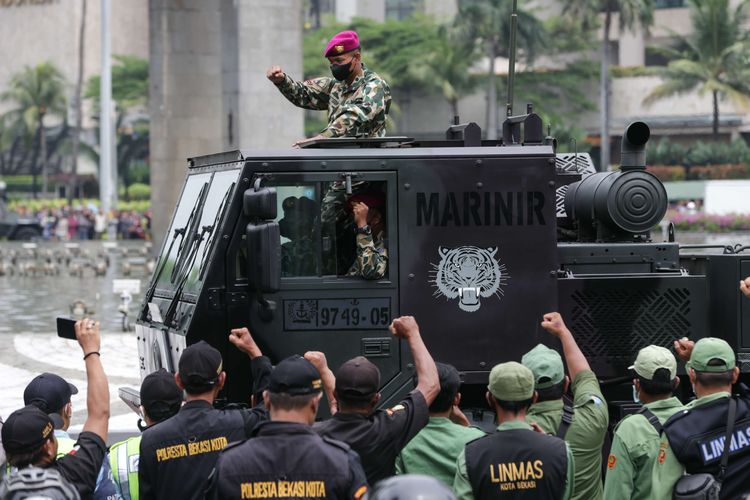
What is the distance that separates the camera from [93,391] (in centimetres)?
545

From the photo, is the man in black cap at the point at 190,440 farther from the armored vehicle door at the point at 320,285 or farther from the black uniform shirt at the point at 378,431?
the armored vehicle door at the point at 320,285

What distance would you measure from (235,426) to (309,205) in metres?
2.51

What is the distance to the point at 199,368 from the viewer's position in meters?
5.74

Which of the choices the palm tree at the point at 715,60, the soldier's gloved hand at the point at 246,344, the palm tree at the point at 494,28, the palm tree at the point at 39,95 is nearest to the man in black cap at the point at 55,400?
the soldier's gloved hand at the point at 246,344

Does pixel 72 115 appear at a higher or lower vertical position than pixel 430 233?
higher

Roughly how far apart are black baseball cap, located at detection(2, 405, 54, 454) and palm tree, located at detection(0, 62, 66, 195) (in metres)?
94.4

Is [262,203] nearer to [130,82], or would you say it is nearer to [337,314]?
[337,314]

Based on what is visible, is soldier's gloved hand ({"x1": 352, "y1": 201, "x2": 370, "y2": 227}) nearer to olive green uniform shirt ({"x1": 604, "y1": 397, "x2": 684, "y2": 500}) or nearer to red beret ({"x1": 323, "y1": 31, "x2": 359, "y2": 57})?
red beret ({"x1": 323, "y1": 31, "x2": 359, "y2": 57})

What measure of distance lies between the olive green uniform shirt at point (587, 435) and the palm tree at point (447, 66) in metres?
75.3

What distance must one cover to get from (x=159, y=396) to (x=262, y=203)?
1.73m

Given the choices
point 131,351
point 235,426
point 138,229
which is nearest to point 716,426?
point 235,426

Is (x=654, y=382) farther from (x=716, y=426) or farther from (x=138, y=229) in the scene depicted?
(x=138, y=229)

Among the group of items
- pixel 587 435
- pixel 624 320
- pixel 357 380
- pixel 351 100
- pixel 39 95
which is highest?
pixel 39 95

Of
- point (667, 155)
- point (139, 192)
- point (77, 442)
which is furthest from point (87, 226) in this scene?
point (77, 442)
